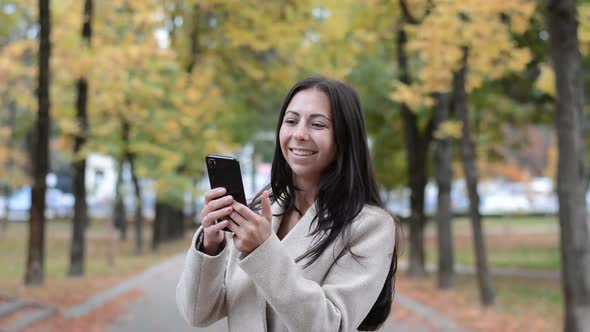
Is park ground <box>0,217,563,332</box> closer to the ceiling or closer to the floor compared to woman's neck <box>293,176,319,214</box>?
closer to the floor

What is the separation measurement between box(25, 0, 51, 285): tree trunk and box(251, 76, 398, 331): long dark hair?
13.1 m

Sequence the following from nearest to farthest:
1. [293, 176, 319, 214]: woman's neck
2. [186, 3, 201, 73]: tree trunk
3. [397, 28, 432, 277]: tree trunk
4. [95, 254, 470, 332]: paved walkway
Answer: [293, 176, 319, 214]: woman's neck
[95, 254, 470, 332]: paved walkway
[397, 28, 432, 277]: tree trunk
[186, 3, 201, 73]: tree trunk

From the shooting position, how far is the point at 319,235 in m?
2.39

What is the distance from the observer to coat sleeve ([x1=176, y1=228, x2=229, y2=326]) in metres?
2.41

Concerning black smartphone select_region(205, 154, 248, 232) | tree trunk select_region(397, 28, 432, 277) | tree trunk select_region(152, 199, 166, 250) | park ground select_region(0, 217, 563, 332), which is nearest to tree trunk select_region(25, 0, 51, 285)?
park ground select_region(0, 217, 563, 332)

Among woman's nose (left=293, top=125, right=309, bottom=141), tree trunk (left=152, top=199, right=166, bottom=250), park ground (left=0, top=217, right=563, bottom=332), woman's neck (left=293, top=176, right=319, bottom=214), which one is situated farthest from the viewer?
tree trunk (left=152, top=199, right=166, bottom=250)

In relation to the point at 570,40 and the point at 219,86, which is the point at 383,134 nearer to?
the point at 219,86

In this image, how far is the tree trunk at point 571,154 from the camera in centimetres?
804

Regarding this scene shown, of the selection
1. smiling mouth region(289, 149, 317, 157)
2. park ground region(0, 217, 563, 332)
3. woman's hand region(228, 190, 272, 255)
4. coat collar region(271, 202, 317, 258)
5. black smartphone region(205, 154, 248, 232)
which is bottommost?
park ground region(0, 217, 563, 332)

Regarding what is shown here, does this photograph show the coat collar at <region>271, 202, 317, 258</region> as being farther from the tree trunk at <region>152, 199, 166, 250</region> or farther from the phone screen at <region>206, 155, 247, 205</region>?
the tree trunk at <region>152, 199, 166, 250</region>

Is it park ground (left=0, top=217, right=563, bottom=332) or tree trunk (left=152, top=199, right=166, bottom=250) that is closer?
park ground (left=0, top=217, right=563, bottom=332)

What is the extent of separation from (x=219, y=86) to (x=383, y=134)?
18.1 feet

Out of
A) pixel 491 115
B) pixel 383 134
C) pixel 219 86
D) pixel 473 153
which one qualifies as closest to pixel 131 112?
pixel 219 86

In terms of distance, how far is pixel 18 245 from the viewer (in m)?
31.4
